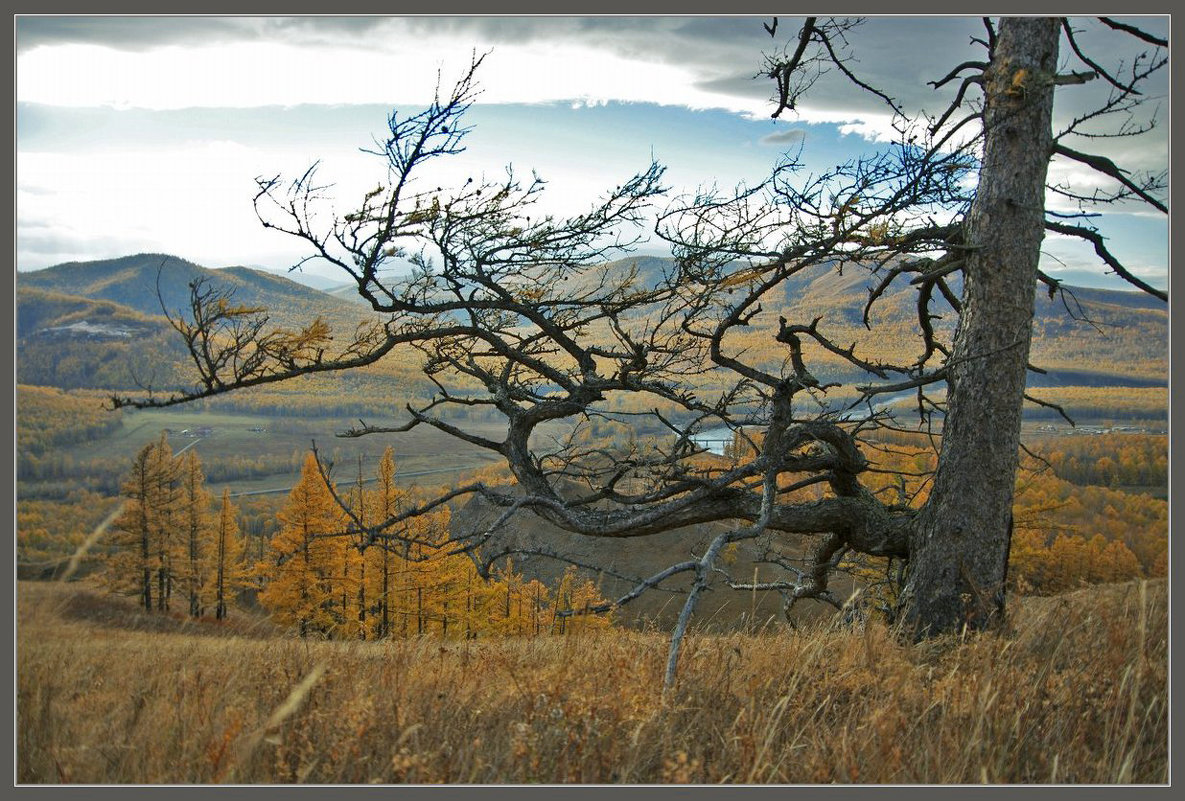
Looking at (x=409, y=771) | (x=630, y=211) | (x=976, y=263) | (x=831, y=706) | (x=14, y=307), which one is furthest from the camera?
(x=630, y=211)

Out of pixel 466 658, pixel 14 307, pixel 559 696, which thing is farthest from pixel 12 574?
pixel 559 696

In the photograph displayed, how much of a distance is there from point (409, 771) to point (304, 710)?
2.92ft

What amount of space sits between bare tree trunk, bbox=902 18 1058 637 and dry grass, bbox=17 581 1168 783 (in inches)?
34.0

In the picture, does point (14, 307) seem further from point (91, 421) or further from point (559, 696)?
point (91, 421)

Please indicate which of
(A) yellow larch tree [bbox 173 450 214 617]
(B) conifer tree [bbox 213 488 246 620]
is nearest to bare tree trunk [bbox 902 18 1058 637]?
A: (A) yellow larch tree [bbox 173 450 214 617]

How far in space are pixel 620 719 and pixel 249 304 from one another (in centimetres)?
370

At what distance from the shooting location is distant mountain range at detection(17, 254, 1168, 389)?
6463 mm

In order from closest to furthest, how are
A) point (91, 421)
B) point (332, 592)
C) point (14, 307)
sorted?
point (14, 307) → point (332, 592) → point (91, 421)

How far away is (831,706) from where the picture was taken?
4305 millimetres

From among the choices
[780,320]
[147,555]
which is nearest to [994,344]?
[780,320]

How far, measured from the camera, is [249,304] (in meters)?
5.42

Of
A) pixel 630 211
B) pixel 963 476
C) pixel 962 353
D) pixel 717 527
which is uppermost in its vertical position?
pixel 630 211

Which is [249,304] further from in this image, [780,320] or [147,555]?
[147,555]

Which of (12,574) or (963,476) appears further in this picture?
(963,476)
